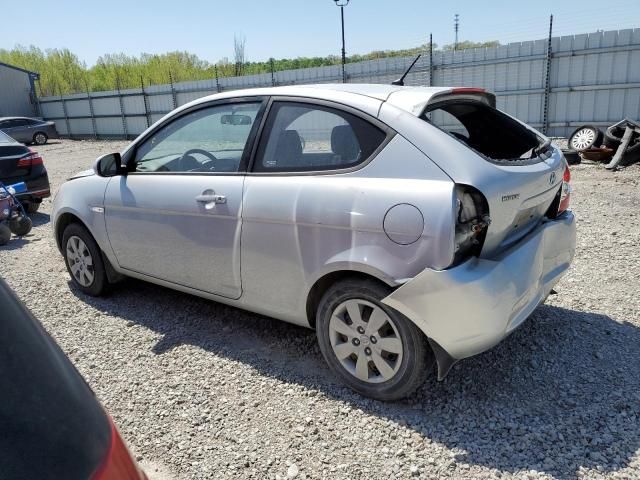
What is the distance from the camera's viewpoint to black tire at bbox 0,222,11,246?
6.60 meters

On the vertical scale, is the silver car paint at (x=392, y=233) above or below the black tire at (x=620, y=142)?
above

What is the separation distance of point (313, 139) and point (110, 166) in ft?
5.85

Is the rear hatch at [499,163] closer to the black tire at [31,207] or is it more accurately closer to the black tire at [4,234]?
the black tire at [4,234]

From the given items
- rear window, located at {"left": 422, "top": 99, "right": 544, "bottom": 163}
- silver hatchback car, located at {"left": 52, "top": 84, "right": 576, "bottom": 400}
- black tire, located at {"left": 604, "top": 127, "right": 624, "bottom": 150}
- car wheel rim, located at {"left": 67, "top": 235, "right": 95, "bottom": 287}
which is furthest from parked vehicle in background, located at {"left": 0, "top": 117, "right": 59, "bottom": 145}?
rear window, located at {"left": 422, "top": 99, "right": 544, "bottom": 163}

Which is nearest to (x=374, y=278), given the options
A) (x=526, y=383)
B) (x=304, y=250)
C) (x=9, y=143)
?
(x=304, y=250)

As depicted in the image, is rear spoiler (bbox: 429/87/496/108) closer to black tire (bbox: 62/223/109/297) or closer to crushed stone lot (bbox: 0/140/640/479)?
crushed stone lot (bbox: 0/140/640/479)

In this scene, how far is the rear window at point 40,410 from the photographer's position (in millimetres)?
887

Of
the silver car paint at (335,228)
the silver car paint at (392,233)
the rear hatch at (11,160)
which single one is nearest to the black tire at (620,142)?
the silver car paint at (392,233)

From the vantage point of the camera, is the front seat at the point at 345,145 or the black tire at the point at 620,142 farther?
the black tire at the point at 620,142

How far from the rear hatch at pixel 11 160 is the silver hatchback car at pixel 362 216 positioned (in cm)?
517

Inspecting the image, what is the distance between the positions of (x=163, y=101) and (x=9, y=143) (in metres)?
16.5

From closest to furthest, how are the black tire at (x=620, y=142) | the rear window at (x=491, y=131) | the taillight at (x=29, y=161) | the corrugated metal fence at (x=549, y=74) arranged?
the rear window at (x=491, y=131), the taillight at (x=29, y=161), the black tire at (x=620, y=142), the corrugated metal fence at (x=549, y=74)

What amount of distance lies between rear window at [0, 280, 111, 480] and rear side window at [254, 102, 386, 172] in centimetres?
200

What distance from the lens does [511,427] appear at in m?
2.61
